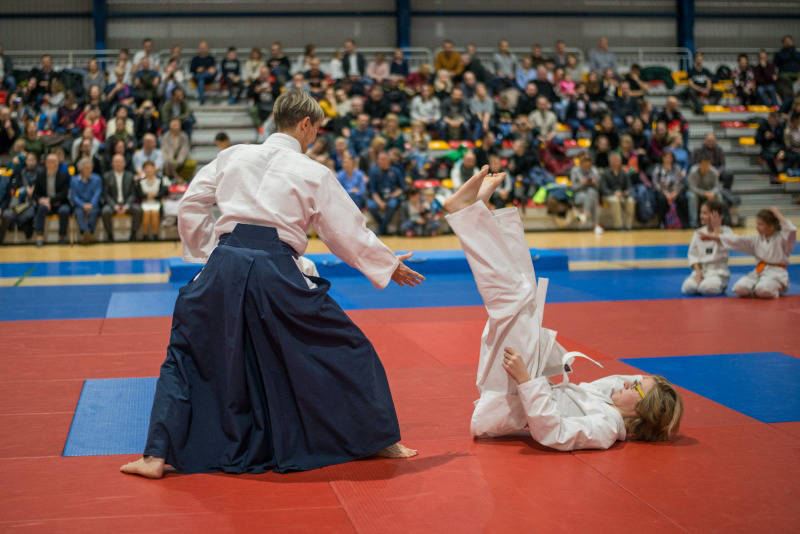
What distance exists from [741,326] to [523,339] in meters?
3.83

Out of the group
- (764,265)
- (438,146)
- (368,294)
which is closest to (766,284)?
(764,265)

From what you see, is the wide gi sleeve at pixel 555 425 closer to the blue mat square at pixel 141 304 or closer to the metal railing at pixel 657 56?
the blue mat square at pixel 141 304

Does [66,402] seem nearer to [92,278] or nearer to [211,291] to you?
[211,291]

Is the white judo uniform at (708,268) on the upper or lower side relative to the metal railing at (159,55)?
lower

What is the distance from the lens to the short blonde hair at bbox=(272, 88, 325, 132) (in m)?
4.13

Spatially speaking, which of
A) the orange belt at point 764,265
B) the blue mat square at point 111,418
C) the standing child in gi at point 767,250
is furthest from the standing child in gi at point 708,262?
the blue mat square at point 111,418

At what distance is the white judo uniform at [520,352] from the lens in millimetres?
4105

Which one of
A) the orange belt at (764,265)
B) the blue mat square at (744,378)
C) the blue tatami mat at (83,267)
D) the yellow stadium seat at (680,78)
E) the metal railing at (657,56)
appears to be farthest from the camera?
the metal railing at (657,56)

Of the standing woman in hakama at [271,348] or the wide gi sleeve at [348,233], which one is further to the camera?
the wide gi sleeve at [348,233]

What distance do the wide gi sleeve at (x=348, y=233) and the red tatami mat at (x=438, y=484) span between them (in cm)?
85

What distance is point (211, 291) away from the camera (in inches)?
155

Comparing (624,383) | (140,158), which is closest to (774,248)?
(624,383)

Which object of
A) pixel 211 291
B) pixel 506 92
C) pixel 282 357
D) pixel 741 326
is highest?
pixel 506 92

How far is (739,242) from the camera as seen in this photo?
28.5 feet
